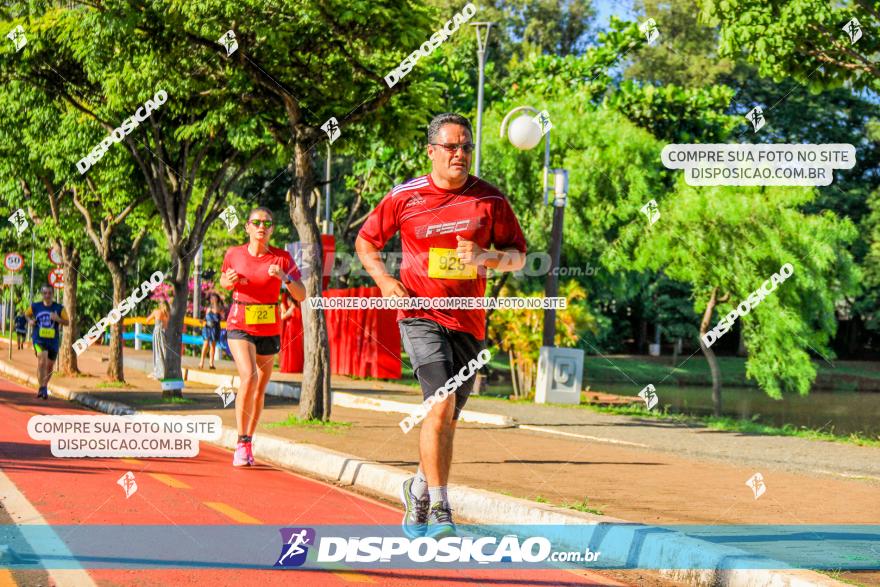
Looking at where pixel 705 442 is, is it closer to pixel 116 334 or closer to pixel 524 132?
pixel 524 132

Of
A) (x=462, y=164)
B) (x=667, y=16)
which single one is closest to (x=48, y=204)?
(x=462, y=164)

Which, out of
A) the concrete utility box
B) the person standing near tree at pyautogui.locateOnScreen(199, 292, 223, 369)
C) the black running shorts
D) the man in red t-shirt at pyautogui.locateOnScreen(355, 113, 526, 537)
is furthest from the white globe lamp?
the man in red t-shirt at pyautogui.locateOnScreen(355, 113, 526, 537)

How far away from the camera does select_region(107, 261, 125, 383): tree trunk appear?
2230cm

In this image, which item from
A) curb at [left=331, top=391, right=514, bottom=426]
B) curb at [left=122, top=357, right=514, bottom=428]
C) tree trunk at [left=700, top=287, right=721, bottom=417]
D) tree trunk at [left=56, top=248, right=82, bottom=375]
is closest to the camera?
curb at [left=331, top=391, right=514, bottom=426]

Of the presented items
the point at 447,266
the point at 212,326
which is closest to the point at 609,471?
the point at 447,266

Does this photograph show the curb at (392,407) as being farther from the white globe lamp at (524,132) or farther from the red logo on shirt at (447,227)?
the red logo on shirt at (447,227)

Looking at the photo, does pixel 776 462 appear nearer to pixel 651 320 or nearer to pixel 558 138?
pixel 558 138

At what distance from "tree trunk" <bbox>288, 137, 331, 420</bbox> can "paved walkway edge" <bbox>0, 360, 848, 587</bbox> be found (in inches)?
66.9

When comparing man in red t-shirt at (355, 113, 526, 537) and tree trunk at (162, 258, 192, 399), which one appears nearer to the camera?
man in red t-shirt at (355, 113, 526, 537)

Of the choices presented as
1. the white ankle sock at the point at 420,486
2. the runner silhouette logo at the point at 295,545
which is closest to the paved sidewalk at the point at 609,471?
the white ankle sock at the point at 420,486

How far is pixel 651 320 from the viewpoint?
180 feet

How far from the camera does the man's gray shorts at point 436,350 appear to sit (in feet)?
20.4

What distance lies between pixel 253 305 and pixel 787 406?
2820cm

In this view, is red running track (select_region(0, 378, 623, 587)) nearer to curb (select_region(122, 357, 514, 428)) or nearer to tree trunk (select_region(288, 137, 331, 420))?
tree trunk (select_region(288, 137, 331, 420))
